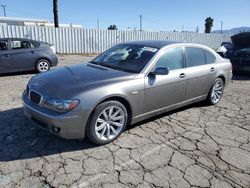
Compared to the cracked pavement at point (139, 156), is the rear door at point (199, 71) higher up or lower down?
higher up

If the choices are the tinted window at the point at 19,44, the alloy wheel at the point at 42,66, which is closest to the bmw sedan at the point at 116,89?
the alloy wheel at the point at 42,66

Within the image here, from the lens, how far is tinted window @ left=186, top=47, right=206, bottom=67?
4796 mm

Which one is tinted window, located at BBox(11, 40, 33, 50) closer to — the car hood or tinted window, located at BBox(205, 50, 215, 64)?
the car hood

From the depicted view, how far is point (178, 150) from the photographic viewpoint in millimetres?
3590

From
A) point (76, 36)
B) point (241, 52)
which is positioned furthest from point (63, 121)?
point (76, 36)

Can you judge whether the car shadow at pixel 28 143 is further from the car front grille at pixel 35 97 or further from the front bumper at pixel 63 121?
the car front grille at pixel 35 97

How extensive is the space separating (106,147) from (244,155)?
6.88 feet

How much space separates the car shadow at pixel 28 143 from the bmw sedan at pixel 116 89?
33 centimetres

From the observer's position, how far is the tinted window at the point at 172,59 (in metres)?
4.21

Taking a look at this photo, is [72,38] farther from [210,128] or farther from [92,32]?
[210,128]

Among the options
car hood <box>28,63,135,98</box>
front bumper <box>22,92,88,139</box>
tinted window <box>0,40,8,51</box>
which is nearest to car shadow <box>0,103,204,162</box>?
front bumper <box>22,92,88,139</box>

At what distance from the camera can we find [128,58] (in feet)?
14.2

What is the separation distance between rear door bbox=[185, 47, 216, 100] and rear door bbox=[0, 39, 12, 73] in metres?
6.45

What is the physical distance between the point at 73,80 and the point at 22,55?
5.94 m
